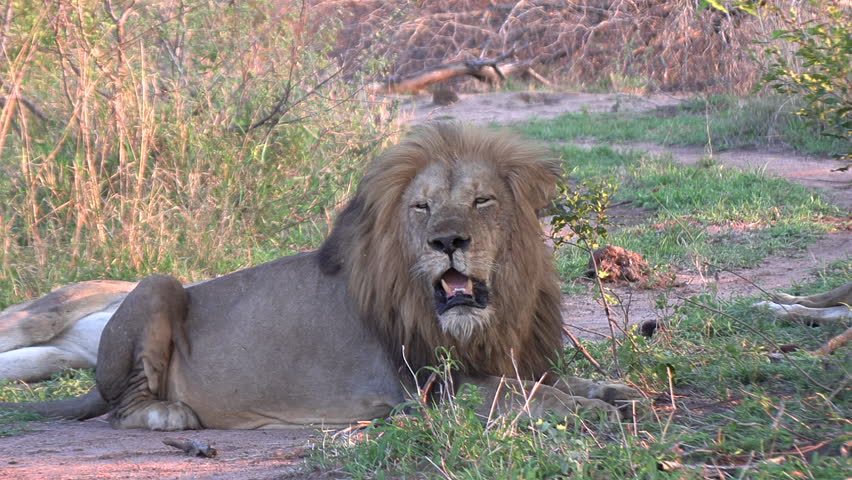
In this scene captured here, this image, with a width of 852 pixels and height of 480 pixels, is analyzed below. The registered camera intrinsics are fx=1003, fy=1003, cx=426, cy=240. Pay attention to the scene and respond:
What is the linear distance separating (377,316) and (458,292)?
1.47ft

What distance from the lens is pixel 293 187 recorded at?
7.22 m

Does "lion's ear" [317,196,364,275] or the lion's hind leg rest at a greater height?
"lion's ear" [317,196,364,275]

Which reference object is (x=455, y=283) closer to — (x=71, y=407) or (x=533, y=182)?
(x=533, y=182)

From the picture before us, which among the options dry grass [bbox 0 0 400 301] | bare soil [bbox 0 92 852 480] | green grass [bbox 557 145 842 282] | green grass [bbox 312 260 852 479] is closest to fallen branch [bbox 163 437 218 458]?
bare soil [bbox 0 92 852 480]

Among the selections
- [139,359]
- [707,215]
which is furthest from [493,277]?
[707,215]

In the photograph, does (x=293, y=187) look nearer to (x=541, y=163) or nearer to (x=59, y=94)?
(x=59, y=94)

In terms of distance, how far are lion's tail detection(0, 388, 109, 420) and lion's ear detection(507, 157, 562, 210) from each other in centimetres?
187

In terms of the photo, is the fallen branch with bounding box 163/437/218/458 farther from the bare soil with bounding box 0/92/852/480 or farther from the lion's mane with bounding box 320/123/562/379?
the lion's mane with bounding box 320/123/562/379

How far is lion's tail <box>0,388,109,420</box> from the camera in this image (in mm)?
3979

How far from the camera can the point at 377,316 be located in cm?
363

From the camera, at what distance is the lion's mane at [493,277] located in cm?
343

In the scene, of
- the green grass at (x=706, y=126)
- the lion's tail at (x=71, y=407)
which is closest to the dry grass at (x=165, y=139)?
the lion's tail at (x=71, y=407)

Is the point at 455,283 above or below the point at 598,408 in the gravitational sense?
above

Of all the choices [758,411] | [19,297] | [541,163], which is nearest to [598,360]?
[541,163]
